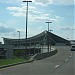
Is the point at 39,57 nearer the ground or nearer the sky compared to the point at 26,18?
nearer the ground

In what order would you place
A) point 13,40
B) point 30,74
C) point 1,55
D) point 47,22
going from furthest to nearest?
point 13,40
point 47,22
point 1,55
point 30,74

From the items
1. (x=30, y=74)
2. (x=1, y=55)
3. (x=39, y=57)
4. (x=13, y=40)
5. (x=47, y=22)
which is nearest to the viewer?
(x=30, y=74)

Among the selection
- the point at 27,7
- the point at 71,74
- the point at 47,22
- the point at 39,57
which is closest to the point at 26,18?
the point at 27,7

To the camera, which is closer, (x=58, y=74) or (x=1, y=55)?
(x=58, y=74)

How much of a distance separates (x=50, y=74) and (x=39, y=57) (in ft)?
80.0

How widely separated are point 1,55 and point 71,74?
134 feet

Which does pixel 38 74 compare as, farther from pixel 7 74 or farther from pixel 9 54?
pixel 9 54

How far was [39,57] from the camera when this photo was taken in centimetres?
4225

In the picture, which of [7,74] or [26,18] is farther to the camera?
[26,18]

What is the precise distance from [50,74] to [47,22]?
6458 centimetres

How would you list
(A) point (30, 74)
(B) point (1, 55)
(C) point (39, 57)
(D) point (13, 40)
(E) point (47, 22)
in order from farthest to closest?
(D) point (13, 40), (E) point (47, 22), (B) point (1, 55), (C) point (39, 57), (A) point (30, 74)

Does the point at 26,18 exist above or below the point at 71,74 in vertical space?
above

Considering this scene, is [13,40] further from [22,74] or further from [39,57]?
[22,74]

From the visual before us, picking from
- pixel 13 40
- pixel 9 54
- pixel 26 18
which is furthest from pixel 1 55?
pixel 13 40
